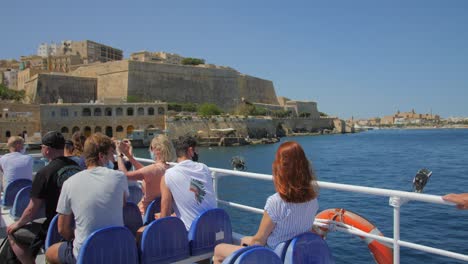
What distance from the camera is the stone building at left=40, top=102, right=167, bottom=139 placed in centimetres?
4488

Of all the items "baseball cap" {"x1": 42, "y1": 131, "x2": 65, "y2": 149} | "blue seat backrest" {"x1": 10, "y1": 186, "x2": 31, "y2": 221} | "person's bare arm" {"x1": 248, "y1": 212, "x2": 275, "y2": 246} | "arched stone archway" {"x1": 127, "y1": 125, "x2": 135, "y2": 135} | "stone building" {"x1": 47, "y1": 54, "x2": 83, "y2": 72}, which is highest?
"stone building" {"x1": 47, "y1": 54, "x2": 83, "y2": 72}

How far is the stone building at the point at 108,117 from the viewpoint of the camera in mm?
44875

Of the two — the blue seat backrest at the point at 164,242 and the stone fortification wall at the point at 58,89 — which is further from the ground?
the stone fortification wall at the point at 58,89

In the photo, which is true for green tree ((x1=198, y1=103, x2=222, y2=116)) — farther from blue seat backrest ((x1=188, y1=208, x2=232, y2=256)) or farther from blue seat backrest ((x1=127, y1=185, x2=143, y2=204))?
blue seat backrest ((x1=188, y1=208, x2=232, y2=256))

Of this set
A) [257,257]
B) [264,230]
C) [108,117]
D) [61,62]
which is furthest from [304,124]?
[257,257]

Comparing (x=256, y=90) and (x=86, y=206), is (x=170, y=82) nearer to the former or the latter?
(x=256, y=90)

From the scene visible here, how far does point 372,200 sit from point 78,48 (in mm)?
79919

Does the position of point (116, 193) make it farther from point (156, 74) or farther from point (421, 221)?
point (156, 74)

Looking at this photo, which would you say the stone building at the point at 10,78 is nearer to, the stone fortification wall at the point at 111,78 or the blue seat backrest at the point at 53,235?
the stone fortification wall at the point at 111,78

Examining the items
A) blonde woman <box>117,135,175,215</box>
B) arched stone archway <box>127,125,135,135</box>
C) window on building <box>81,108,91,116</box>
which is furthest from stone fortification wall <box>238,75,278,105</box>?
blonde woman <box>117,135,175,215</box>

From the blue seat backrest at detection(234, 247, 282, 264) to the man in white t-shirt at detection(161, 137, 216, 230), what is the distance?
97 centimetres

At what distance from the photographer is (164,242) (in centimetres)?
266

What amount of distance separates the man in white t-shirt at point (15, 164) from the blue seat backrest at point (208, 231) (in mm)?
2718

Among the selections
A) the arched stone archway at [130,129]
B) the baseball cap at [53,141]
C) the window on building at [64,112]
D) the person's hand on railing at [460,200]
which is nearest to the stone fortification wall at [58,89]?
the window on building at [64,112]
